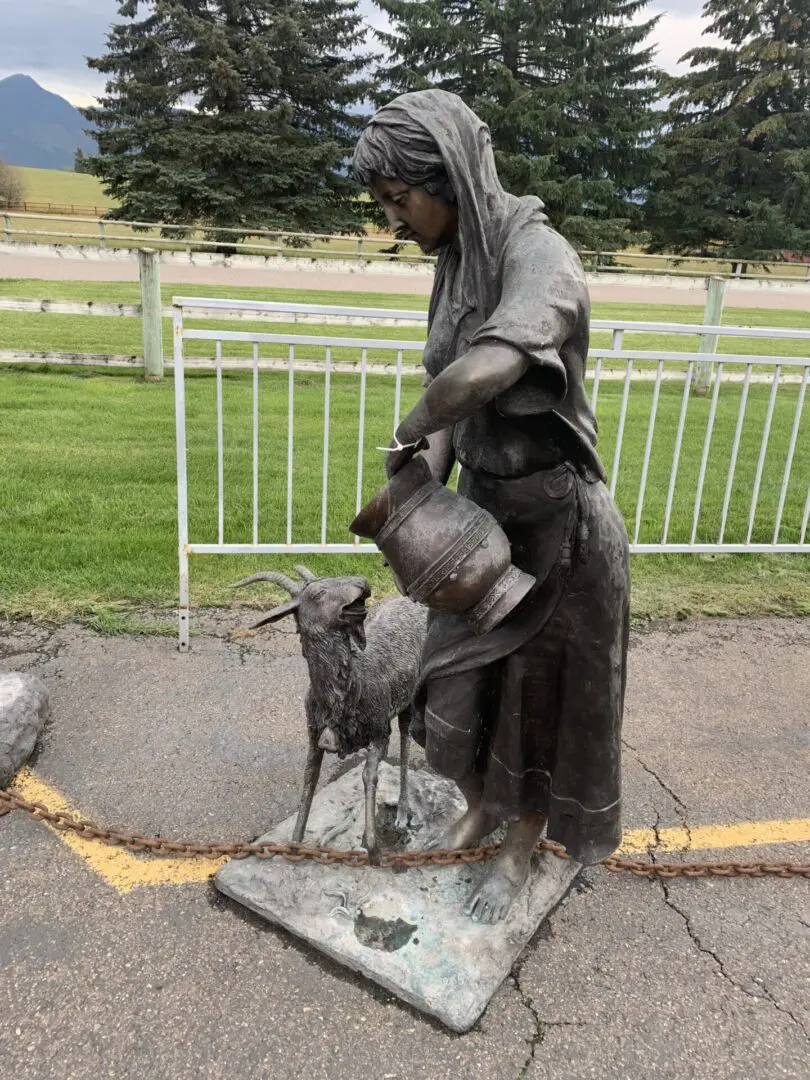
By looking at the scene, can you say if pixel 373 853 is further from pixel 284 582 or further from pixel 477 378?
pixel 477 378

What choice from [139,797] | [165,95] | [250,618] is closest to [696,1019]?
[139,797]

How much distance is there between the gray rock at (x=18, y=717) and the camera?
10.7 ft

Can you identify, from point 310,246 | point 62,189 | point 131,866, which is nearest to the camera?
point 131,866

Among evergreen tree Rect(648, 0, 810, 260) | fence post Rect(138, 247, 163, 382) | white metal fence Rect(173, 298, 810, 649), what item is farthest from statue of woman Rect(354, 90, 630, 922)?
evergreen tree Rect(648, 0, 810, 260)

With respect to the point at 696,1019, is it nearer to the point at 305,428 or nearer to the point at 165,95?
the point at 305,428

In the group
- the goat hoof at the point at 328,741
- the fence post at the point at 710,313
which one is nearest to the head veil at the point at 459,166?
the goat hoof at the point at 328,741

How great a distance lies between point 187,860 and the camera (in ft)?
9.43

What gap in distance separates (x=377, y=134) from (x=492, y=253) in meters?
0.36

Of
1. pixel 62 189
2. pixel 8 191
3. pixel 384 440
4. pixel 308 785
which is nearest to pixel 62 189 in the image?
pixel 62 189

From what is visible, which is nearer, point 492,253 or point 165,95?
point 492,253

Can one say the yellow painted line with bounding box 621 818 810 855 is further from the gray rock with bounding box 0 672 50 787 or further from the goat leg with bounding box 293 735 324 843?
the gray rock with bounding box 0 672 50 787

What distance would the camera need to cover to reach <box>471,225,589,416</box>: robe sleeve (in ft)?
5.42

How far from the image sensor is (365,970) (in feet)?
7.77

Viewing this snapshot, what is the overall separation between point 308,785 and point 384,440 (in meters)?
5.61
